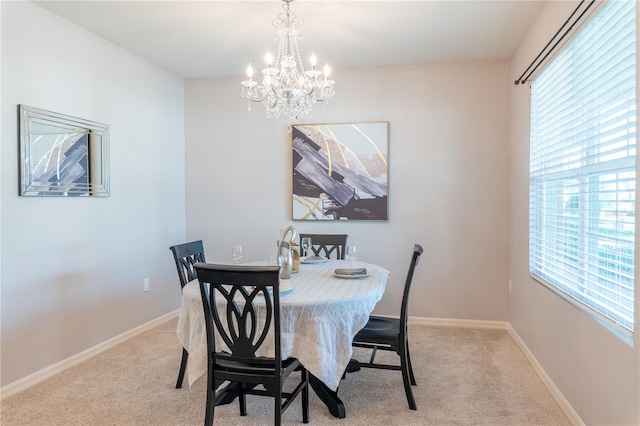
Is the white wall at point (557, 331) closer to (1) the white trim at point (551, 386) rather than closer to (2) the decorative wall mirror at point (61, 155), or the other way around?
(1) the white trim at point (551, 386)

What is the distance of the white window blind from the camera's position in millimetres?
1758

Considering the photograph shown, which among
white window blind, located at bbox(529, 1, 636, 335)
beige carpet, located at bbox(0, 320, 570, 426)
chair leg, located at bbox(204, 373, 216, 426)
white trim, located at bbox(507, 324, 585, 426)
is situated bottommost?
beige carpet, located at bbox(0, 320, 570, 426)

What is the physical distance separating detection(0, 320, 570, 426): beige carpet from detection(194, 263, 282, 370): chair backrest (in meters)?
0.60

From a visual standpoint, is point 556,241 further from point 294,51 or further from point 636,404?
point 294,51

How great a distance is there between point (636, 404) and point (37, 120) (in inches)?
144

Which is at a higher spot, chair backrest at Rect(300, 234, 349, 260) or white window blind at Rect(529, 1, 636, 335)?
white window blind at Rect(529, 1, 636, 335)

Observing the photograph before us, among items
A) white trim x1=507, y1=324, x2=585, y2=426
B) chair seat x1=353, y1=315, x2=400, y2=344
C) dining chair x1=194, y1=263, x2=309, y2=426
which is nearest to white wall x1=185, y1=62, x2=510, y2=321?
white trim x1=507, y1=324, x2=585, y2=426

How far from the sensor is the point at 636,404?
1616mm

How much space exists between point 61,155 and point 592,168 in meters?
3.40

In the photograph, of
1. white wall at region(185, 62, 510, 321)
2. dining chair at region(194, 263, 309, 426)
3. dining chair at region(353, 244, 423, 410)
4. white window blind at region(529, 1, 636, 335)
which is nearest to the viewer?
white window blind at region(529, 1, 636, 335)

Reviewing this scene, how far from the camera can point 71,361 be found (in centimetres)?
309

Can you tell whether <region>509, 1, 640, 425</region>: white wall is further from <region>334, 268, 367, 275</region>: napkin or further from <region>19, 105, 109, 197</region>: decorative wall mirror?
<region>19, 105, 109, 197</region>: decorative wall mirror

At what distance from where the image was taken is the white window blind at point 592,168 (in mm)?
1758

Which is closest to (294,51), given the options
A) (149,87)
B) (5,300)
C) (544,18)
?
(149,87)
